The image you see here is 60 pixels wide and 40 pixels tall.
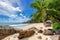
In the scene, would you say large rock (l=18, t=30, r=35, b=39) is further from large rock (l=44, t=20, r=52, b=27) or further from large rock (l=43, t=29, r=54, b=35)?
large rock (l=44, t=20, r=52, b=27)

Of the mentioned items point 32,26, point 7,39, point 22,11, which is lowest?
point 7,39

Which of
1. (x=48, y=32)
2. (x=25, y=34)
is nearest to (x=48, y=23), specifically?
(x=48, y=32)

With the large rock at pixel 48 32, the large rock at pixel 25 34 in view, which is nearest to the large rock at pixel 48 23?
the large rock at pixel 48 32

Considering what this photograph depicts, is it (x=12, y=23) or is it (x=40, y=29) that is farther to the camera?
(x=40, y=29)

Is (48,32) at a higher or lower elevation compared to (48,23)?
lower

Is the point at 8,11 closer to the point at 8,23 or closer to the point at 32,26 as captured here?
the point at 8,23

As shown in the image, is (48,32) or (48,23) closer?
(48,32)

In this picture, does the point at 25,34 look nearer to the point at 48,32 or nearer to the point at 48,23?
the point at 48,32

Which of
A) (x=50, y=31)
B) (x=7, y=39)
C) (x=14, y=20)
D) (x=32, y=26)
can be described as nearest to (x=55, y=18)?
(x=50, y=31)

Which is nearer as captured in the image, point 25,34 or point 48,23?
point 25,34

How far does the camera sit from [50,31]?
166 inches

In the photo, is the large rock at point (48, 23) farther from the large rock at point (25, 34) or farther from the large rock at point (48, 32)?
the large rock at point (25, 34)

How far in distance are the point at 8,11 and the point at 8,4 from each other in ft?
0.60

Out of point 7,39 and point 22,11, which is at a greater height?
point 22,11
